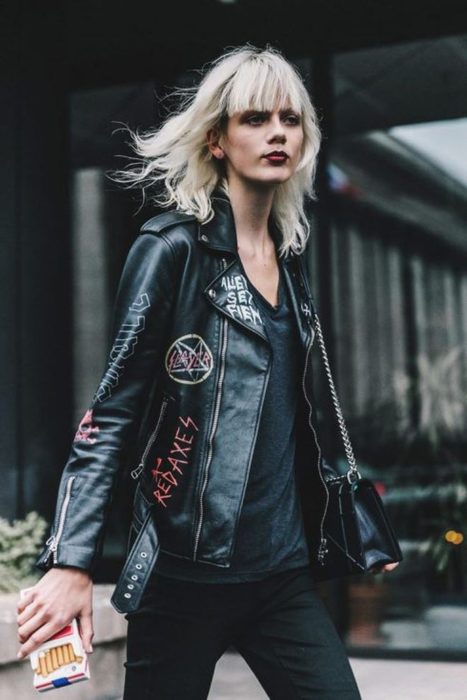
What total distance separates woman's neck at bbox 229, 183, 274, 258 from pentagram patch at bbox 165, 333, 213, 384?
30cm

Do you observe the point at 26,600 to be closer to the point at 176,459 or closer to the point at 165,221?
the point at 176,459

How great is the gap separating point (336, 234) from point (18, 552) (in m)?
3.31

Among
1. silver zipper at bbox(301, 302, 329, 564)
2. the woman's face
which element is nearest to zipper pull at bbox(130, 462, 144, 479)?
silver zipper at bbox(301, 302, 329, 564)

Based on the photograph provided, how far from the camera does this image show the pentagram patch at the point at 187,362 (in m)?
2.09

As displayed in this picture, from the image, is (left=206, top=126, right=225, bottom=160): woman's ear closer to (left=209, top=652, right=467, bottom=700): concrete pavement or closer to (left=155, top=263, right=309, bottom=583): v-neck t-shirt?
(left=155, top=263, right=309, bottom=583): v-neck t-shirt

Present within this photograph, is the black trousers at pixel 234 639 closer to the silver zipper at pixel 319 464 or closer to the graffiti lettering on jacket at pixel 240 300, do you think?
the silver zipper at pixel 319 464

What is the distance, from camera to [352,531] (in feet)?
7.86

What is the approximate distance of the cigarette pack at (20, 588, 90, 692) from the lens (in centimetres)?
185

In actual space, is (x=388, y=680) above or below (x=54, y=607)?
below

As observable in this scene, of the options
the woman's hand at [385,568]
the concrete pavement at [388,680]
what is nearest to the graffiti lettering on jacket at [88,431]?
the woman's hand at [385,568]

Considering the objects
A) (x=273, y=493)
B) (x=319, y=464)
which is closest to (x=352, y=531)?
(x=319, y=464)

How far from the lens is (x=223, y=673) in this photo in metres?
5.62

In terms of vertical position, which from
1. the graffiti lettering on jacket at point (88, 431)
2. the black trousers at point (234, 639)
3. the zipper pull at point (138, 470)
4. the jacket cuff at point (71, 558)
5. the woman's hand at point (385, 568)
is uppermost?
the graffiti lettering on jacket at point (88, 431)

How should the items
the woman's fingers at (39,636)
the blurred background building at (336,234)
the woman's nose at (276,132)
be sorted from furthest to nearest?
the blurred background building at (336,234) → the woman's nose at (276,132) → the woman's fingers at (39,636)
